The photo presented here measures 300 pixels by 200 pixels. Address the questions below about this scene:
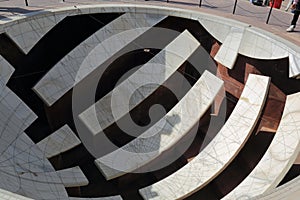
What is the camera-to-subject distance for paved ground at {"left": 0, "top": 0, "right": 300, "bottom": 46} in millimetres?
9180

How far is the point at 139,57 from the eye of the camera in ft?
33.3

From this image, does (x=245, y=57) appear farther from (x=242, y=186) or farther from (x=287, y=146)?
(x=242, y=186)

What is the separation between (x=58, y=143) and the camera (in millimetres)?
7758

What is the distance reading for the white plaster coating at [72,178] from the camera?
21.4 feet

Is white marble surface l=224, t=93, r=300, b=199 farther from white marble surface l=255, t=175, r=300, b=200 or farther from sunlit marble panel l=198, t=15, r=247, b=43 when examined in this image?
sunlit marble panel l=198, t=15, r=247, b=43

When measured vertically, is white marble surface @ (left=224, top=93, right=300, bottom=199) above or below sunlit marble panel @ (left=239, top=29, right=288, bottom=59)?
below

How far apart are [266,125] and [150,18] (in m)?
4.92

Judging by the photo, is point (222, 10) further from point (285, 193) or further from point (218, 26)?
point (285, 193)

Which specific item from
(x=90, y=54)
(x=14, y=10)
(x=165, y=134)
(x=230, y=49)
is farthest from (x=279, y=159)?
Result: (x=14, y=10)

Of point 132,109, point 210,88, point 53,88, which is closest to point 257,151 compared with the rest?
point 210,88

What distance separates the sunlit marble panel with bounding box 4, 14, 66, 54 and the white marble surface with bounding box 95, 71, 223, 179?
12.2ft

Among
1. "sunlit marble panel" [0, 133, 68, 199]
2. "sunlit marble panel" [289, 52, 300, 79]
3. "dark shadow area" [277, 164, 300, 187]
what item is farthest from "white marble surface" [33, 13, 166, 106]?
"dark shadow area" [277, 164, 300, 187]

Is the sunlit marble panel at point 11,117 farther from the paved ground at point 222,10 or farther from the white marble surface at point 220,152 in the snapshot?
the white marble surface at point 220,152

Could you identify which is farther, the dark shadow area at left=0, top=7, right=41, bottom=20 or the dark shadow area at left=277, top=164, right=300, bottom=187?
the dark shadow area at left=0, top=7, right=41, bottom=20
